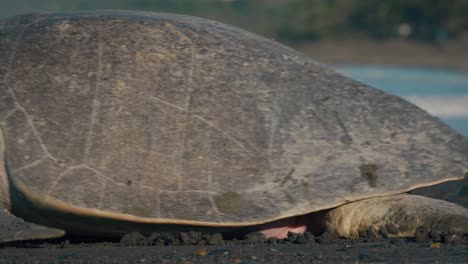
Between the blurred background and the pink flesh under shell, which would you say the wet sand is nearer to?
the pink flesh under shell

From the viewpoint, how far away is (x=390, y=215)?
14.3ft

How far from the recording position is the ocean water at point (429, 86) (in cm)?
1400

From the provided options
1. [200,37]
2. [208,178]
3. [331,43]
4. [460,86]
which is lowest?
[208,178]

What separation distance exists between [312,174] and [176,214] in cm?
62

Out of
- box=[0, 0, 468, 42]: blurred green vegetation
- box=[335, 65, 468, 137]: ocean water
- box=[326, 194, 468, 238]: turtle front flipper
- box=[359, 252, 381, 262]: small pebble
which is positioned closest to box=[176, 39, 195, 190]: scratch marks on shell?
box=[326, 194, 468, 238]: turtle front flipper

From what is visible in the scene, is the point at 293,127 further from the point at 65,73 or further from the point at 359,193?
the point at 65,73

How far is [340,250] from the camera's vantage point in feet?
13.1

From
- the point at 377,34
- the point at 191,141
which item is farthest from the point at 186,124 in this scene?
the point at 377,34

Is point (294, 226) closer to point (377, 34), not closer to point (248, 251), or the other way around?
point (248, 251)

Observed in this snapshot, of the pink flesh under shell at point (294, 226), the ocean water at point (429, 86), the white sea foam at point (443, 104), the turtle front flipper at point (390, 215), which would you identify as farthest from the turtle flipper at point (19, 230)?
the white sea foam at point (443, 104)

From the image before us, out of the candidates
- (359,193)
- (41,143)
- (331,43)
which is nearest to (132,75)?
(41,143)

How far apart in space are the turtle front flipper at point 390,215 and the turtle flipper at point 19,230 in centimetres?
123

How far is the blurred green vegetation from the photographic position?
3291 centimetres

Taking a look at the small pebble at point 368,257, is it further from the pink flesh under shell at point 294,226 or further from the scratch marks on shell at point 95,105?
the scratch marks on shell at point 95,105
